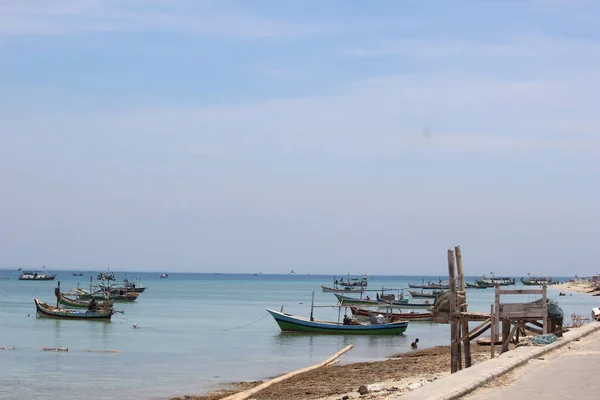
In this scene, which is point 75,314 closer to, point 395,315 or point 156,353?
point 156,353

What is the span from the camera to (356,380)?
2480 centimetres

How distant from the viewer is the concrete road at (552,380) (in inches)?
472

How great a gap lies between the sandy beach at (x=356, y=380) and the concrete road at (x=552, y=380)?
11.7 feet

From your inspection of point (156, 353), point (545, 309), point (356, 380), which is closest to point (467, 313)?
point (545, 309)

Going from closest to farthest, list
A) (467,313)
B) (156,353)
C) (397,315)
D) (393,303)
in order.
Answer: (467,313) → (156,353) → (397,315) → (393,303)

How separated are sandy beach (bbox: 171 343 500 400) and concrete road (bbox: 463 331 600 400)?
3572 mm

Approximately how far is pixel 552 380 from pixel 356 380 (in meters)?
11.9

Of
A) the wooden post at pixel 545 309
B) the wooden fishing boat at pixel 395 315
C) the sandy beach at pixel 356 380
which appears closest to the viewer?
the wooden post at pixel 545 309

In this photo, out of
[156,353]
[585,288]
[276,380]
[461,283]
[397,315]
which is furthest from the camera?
[585,288]

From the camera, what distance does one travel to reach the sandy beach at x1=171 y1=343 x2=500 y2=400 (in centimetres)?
2097

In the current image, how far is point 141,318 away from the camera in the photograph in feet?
206

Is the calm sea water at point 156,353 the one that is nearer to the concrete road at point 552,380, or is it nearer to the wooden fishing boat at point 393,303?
the wooden fishing boat at point 393,303

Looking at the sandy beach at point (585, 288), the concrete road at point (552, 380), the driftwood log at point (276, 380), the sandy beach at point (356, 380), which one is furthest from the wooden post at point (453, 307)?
the sandy beach at point (585, 288)

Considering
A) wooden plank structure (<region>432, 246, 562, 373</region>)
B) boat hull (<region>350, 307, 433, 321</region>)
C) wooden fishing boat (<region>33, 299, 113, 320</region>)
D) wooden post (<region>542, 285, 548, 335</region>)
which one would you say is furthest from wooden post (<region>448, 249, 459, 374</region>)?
wooden fishing boat (<region>33, 299, 113, 320</region>)
